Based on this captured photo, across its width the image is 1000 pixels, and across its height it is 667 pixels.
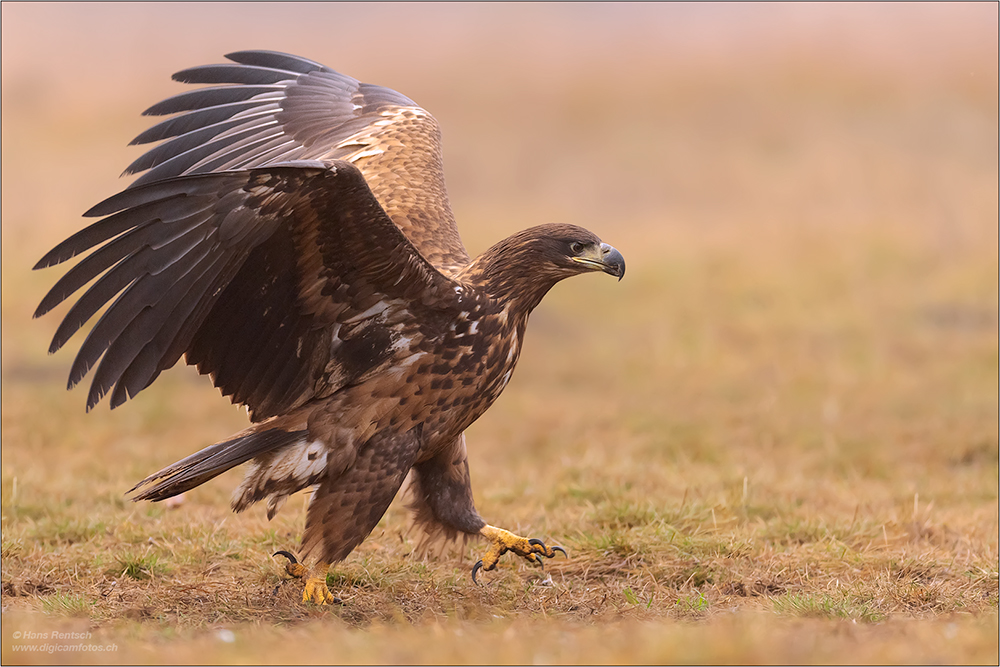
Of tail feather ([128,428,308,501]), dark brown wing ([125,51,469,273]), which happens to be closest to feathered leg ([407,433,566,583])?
tail feather ([128,428,308,501])

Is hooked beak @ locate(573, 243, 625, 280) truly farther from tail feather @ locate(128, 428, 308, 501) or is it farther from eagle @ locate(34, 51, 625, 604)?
tail feather @ locate(128, 428, 308, 501)

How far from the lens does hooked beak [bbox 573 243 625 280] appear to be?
4801 mm

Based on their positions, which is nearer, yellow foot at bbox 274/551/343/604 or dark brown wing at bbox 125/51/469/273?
yellow foot at bbox 274/551/343/604

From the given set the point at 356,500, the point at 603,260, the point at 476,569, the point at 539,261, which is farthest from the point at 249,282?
the point at 476,569

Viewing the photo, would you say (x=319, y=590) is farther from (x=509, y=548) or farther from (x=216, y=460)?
(x=509, y=548)

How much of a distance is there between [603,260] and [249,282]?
5.17ft

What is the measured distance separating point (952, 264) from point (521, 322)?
11.4 m

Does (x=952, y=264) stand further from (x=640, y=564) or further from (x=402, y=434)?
A: (x=402, y=434)

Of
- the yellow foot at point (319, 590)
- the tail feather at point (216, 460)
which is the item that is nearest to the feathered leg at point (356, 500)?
the yellow foot at point (319, 590)

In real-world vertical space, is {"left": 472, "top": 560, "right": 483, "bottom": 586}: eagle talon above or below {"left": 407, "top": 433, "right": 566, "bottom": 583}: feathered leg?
below

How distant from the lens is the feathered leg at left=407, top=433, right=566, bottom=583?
5270 mm

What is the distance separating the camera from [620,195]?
18.7 meters

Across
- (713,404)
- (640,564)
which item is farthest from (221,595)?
(713,404)

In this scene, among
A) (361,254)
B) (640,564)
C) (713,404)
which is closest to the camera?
(361,254)
